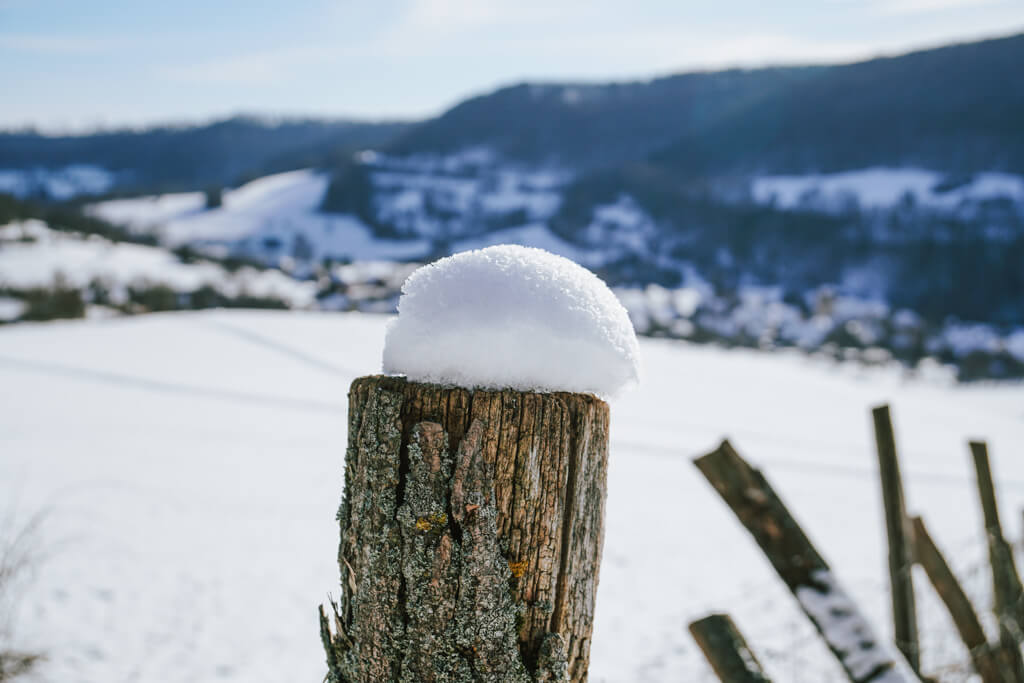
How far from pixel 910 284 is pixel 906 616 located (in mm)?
80452

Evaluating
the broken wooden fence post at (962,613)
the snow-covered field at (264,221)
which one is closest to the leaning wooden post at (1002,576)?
the broken wooden fence post at (962,613)

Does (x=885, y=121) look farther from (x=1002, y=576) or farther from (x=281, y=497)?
(x=1002, y=576)

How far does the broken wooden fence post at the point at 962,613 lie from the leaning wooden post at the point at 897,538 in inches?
10.9

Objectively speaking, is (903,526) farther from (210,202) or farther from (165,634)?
(210,202)

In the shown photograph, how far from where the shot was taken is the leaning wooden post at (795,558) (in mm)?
1553

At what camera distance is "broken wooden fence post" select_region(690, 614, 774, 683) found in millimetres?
1445

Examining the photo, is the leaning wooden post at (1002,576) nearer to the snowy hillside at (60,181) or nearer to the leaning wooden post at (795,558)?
the leaning wooden post at (795,558)

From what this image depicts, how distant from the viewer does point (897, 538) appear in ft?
7.59

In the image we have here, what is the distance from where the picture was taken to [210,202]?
102 meters

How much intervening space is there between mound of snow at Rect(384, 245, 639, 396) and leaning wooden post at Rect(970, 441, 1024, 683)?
232cm

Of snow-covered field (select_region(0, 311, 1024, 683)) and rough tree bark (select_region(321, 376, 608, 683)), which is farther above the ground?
rough tree bark (select_region(321, 376, 608, 683))

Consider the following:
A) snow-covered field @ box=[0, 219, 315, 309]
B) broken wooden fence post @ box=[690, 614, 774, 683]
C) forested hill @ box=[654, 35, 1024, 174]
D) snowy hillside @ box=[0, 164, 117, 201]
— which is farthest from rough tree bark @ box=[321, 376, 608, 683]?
snowy hillside @ box=[0, 164, 117, 201]

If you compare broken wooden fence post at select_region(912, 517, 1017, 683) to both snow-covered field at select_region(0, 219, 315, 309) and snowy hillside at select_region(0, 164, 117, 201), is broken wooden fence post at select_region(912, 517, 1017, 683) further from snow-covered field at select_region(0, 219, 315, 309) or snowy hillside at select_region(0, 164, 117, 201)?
snowy hillside at select_region(0, 164, 117, 201)

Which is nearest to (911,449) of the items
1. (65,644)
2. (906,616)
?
(906,616)
